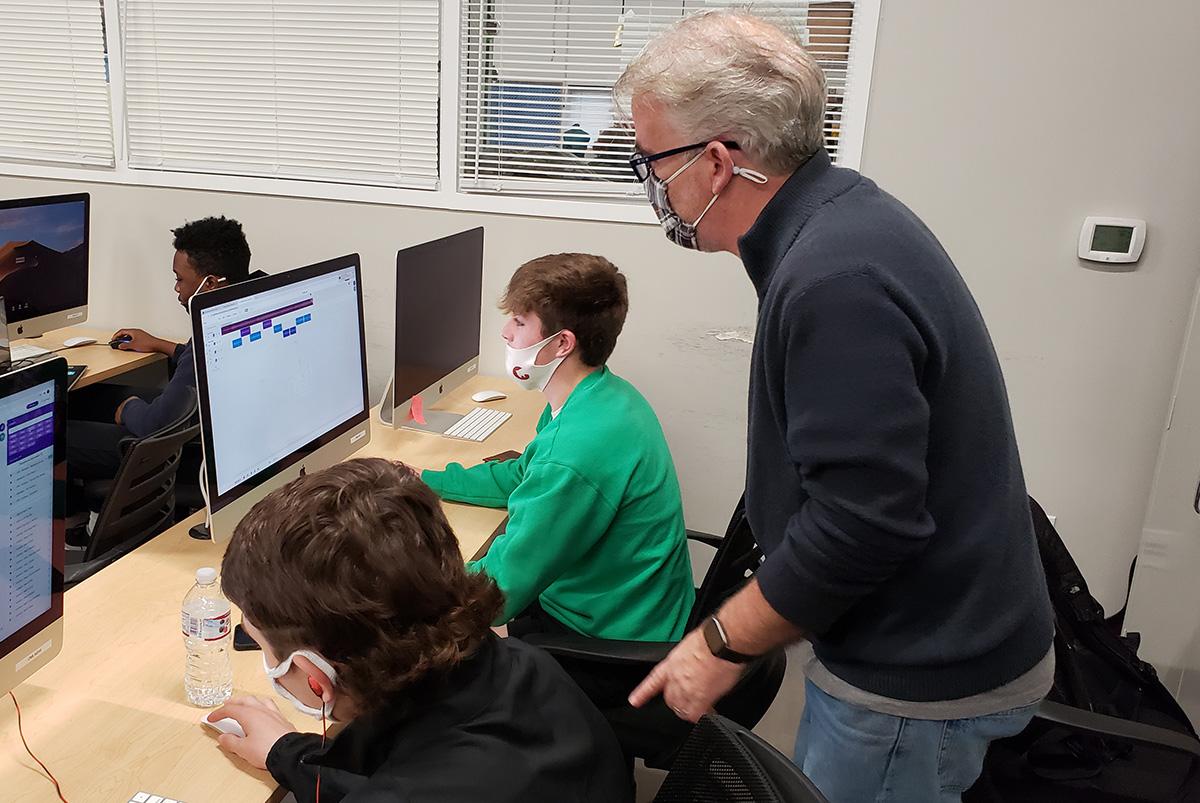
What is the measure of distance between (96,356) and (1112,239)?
124 inches

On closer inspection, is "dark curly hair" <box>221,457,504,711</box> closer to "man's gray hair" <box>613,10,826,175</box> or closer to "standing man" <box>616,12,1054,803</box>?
"standing man" <box>616,12,1054,803</box>

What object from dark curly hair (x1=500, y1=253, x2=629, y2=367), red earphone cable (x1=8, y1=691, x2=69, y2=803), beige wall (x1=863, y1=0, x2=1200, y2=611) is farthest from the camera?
beige wall (x1=863, y1=0, x2=1200, y2=611)

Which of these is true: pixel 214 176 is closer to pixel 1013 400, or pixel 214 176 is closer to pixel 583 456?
pixel 583 456

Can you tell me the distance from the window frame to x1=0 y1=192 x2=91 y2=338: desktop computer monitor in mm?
352

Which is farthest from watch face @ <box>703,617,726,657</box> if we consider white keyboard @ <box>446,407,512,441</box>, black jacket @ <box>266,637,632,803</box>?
white keyboard @ <box>446,407,512,441</box>

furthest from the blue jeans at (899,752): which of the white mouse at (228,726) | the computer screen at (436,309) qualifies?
the computer screen at (436,309)

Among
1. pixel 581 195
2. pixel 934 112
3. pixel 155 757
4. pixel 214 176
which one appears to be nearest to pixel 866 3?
pixel 934 112

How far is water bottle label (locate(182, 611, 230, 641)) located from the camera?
129 centimetres

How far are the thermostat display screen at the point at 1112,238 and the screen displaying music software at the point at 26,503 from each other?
2.54 metres

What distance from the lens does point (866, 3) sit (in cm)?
261

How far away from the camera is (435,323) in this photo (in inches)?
95.8

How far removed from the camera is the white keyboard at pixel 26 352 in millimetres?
2930

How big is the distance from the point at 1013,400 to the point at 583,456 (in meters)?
1.65

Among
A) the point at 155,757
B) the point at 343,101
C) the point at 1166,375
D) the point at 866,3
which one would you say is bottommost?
the point at 155,757
